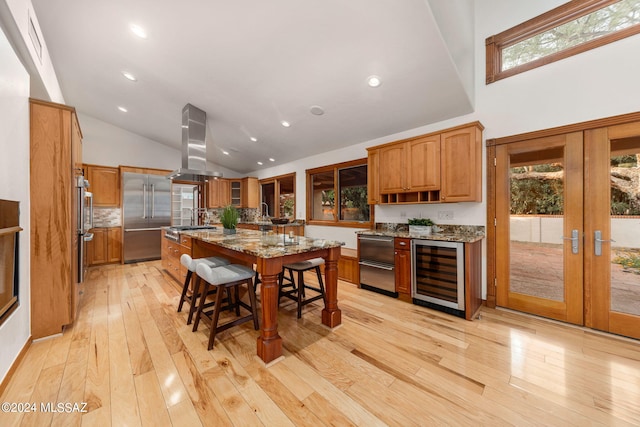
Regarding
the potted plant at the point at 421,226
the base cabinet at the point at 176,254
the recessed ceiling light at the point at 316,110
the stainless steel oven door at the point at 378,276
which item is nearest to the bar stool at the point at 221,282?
the base cabinet at the point at 176,254

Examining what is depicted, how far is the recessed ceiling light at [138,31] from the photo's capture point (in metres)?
2.61

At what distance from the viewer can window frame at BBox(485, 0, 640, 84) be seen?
2.44m

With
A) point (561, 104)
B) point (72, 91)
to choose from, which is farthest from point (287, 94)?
point (72, 91)

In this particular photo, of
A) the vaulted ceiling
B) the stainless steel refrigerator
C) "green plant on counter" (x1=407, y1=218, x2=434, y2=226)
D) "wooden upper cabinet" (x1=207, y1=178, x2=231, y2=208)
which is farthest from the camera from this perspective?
"wooden upper cabinet" (x1=207, y1=178, x2=231, y2=208)

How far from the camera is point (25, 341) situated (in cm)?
206

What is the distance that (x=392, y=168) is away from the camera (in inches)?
142

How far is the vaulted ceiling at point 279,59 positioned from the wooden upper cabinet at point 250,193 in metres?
2.64

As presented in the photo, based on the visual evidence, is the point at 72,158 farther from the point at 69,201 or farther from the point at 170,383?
the point at 170,383

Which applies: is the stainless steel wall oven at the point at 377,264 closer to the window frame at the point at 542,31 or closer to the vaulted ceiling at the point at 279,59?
the vaulted ceiling at the point at 279,59

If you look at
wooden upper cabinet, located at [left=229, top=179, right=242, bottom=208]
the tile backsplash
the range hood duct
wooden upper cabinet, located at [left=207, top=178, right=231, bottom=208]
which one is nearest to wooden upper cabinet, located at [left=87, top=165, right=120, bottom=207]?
wooden upper cabinet, located at [left=207, top=178, right=231, bottom=208]

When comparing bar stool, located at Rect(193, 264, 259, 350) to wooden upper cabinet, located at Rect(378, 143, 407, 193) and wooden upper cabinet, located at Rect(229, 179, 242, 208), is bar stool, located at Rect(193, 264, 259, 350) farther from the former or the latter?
wooden upper cabinet, located at Rect(229, 179, 242, 208)

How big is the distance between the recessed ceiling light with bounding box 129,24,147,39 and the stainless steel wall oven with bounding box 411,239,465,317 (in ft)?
13.1

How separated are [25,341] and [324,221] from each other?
4.18 m

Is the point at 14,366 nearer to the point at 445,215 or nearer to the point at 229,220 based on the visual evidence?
the point at 229,220
